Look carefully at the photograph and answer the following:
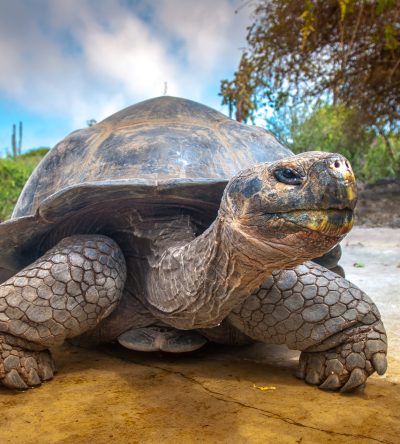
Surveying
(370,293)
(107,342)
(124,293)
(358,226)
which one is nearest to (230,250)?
(124,293)

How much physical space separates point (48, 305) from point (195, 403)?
2.24 feet

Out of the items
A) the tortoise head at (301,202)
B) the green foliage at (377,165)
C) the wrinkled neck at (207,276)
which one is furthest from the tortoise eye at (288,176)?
the green foliage at (377,165)

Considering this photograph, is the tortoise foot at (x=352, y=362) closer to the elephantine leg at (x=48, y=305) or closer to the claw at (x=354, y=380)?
the claw at (x=354, y=380)

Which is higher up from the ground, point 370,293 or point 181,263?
point 181,263

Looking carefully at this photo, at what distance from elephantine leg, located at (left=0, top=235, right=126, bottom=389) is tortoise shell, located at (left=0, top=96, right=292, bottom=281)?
282 millimetres

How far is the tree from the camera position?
28.4 ft

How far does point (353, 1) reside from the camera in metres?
7.71

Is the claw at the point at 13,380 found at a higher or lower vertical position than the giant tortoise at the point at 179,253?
lower

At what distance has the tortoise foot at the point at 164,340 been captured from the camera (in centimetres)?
224

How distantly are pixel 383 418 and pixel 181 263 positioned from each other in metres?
0.86

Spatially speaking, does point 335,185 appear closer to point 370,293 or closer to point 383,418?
point 383,418

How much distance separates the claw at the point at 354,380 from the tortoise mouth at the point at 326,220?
0.92 meters

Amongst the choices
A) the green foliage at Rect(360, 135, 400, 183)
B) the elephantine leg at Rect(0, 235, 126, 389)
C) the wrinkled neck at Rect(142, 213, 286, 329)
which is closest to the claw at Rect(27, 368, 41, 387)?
the elephantine leg at Rect(0, 235, 126, 389)

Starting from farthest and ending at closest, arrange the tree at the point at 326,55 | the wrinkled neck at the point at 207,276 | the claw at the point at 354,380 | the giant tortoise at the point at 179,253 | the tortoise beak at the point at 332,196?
the tree at the point at 326,55
the claw at the point at 354,380
the wrinkled neck at the point at 207,276
the giant tortoise at the point at 179,253
the tortoise beak at the point at 332,196
